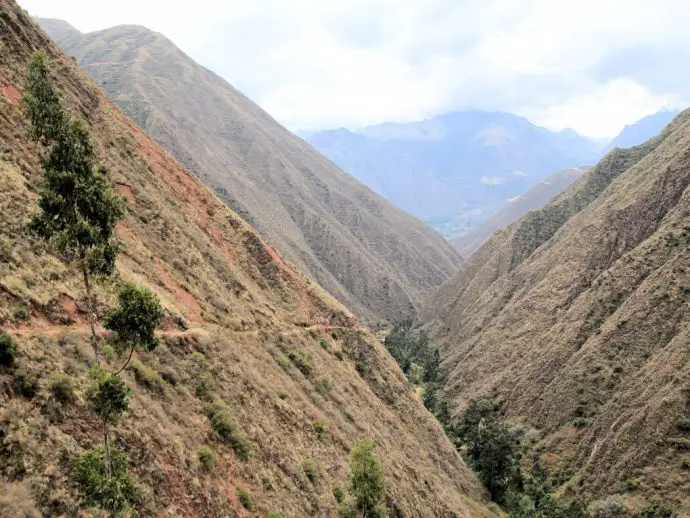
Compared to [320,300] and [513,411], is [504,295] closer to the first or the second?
[513,411]

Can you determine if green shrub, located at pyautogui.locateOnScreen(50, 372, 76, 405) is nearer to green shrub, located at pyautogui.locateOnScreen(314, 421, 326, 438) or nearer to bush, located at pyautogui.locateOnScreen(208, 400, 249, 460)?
bush, located at pyautogui.locateOnScreen(208, 400, 249, 460)

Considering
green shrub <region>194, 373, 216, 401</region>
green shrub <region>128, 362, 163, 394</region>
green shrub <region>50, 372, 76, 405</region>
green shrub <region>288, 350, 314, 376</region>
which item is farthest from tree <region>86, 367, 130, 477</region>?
green shrub <region>288, 350, 314, 376</region>

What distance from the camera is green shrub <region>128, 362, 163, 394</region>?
76.5 feet

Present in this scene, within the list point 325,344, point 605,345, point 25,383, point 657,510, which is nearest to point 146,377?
point 25,383

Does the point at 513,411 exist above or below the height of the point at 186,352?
below

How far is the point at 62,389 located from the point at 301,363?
26.3 m

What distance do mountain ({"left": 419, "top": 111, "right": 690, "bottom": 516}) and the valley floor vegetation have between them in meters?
1.54

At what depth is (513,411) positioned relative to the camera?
8475 centimetres

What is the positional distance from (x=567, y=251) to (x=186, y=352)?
346 feet

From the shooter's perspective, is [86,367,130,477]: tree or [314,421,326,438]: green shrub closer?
[86,367,130,477]: tree

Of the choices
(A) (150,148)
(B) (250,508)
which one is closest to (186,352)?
(B) (250,508)

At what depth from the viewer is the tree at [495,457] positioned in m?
68.3

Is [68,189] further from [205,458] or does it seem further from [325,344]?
[325,344]

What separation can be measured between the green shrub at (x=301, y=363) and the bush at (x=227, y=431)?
16490 millimetres
